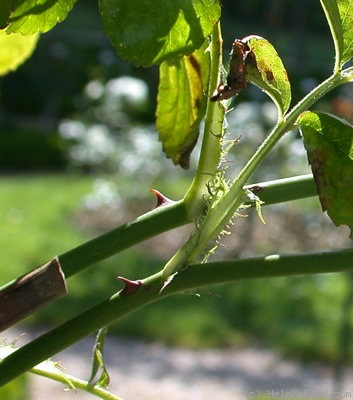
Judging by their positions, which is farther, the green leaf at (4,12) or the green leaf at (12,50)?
the green leaf at (12,50)

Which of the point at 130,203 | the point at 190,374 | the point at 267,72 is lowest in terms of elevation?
the point at 190,374

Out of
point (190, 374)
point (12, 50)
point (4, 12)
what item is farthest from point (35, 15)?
point (190, 374)

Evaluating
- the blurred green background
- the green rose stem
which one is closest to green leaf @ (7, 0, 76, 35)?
the green rose stem

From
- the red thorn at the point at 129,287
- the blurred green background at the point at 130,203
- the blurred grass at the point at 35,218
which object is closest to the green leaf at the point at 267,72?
the red thorn at the point at 129,287

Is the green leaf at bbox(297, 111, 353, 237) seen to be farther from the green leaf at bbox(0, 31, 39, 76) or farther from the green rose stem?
the green leaf at bbox(0, 31, 39, 76)

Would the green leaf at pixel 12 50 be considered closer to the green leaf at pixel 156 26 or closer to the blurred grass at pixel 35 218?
the green leaf at pixel 156 26

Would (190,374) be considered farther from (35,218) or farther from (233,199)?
(233,199)

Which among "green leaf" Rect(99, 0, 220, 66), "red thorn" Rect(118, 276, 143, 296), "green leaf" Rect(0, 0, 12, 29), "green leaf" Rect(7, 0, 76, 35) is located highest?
"green leaf" Rect(0, 0, 12, 29)
